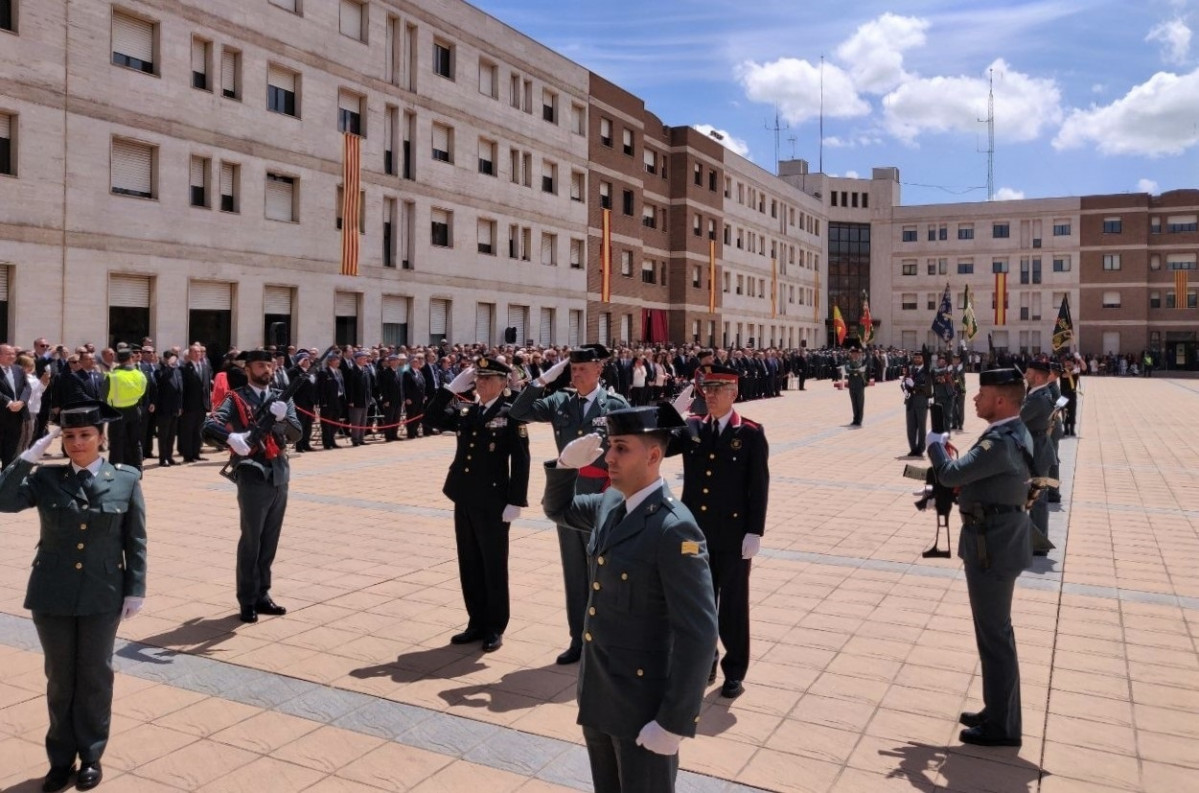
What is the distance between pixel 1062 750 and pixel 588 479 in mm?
3035

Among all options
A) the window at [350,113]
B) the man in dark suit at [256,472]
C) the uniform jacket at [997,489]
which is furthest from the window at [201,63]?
the uniform jacket at [997,489]

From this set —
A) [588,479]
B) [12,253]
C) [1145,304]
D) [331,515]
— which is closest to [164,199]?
[12,253]

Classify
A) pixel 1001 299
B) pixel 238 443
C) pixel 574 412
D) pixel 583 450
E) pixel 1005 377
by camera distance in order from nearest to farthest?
pixel 583 450
pixel 1005 377
pixel 574 412
pixel 238 443
pixel 1001 299

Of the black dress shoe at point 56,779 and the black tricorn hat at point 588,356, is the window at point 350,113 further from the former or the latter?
the black dress shoe at point 56,779

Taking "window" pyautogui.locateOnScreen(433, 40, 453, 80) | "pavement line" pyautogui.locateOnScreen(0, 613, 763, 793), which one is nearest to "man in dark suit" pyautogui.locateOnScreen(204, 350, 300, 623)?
"pavement line" pyautogui.locateOnScreen(0, 613, 763, 793)

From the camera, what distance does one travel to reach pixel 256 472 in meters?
7.50

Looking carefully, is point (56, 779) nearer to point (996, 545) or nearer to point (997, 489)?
point (996, 545)

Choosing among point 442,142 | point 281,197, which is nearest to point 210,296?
point 281,197

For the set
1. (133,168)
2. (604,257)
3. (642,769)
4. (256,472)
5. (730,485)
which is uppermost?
(604,257)

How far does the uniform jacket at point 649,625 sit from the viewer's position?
3.29 m

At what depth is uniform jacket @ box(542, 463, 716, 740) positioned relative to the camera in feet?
10.8

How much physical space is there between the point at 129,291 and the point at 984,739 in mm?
22595

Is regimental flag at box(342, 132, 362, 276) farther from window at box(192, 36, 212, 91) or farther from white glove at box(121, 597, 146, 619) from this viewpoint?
white glove at box(121, 597, 146, 619)

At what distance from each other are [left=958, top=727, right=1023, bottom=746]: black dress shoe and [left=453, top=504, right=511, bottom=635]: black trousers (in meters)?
3.16
